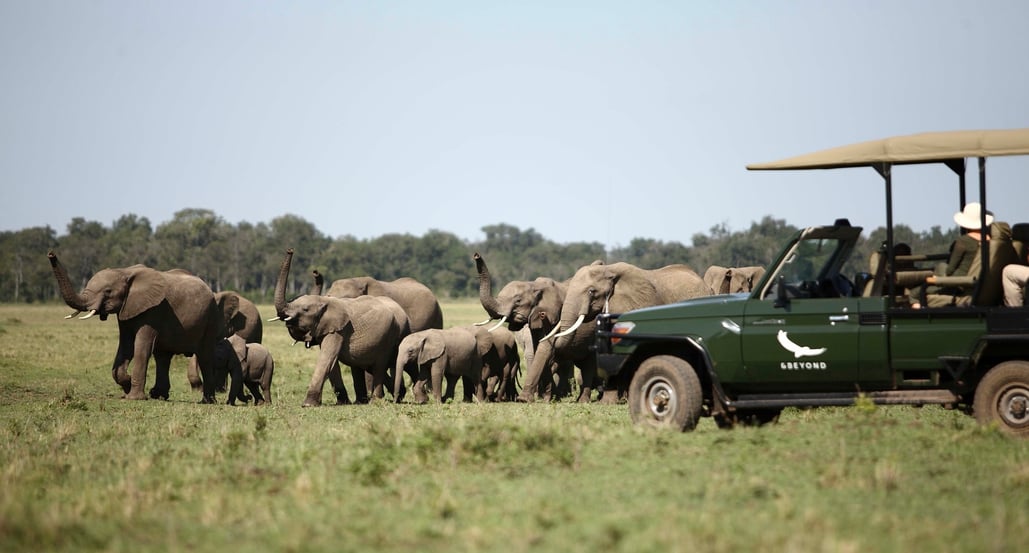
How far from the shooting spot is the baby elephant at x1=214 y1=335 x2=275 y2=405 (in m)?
24.7

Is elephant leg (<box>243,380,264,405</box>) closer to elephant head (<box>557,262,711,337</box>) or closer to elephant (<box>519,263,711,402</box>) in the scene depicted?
elephant (<box>519,263,711,402</box>)

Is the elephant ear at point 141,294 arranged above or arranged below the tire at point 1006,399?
above

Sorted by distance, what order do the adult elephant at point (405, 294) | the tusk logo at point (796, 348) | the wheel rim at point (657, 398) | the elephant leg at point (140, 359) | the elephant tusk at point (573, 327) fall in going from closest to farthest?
the tusk logo at point (796, 348), the wheel rim at point (657, 398), the elephant tusk at point (573, 327), the elephant leg at point (140, 359), the adult elephant at point (405, 294)

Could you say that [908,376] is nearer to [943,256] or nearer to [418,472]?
[943,256]

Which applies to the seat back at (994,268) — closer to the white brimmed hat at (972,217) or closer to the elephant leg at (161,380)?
the white brimmed hat at (972,217)

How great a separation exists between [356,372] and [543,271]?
456 ft

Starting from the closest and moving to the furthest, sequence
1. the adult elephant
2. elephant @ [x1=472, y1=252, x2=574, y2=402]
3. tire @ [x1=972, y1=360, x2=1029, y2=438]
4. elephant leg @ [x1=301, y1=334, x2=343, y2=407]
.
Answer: tire @ [x1=972, y1=360, x2=1029, y2=438] → elephant leg @ [x1=301, y1=334, x2=343, y2=407] → elephant @ [x1=472, y1=252, x2=574, y2=402] → the adult elephant

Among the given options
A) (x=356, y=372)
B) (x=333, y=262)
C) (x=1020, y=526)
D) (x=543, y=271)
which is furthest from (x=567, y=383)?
(x=543, y=271)

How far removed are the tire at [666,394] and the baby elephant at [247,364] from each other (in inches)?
482

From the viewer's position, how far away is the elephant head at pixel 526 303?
85.0ft

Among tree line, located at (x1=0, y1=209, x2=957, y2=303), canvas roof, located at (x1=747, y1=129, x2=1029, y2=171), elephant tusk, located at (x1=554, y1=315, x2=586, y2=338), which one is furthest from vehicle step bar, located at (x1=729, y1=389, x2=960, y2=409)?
tree line, located at (x1=0, y1=209, x2=957, y2=303)

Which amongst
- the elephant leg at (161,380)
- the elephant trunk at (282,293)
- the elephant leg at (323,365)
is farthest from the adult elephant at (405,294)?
the elephant trunk at (282,293)

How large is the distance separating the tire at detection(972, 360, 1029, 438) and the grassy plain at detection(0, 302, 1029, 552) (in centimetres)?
56

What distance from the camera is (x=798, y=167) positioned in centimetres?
1381
